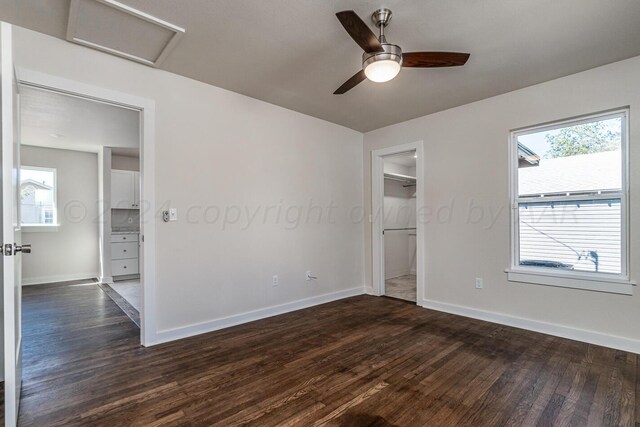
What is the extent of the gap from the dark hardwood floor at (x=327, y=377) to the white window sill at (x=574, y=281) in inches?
20.5

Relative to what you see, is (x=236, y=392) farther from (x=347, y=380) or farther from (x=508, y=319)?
(x=508, y=319)

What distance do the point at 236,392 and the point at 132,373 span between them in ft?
2.90

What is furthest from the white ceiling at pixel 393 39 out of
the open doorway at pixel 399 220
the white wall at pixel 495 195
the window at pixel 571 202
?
the open doorway at pixel 399 220

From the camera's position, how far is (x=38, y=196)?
5590mm

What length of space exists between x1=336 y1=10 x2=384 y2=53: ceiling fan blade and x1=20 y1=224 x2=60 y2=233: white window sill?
6.64 meters

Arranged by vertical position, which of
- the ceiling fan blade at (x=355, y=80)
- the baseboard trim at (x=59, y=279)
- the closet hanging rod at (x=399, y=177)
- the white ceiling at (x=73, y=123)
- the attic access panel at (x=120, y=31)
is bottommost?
the baseboard trim at (x=59, y=279)

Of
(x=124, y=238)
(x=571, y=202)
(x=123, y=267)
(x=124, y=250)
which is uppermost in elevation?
(x=571, y=202)

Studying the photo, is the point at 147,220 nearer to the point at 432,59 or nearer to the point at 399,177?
the point at 432,59

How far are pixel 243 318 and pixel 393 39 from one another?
306cm

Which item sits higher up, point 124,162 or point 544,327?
point 124,162

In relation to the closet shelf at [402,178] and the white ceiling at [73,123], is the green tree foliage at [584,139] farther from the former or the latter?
the white ceiling at [73,123]

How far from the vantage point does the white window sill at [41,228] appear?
5.44 m

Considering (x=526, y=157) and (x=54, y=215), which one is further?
(x=54, y=215)

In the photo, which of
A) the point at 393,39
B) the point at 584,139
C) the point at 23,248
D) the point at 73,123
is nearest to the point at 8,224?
the point at 23,248
